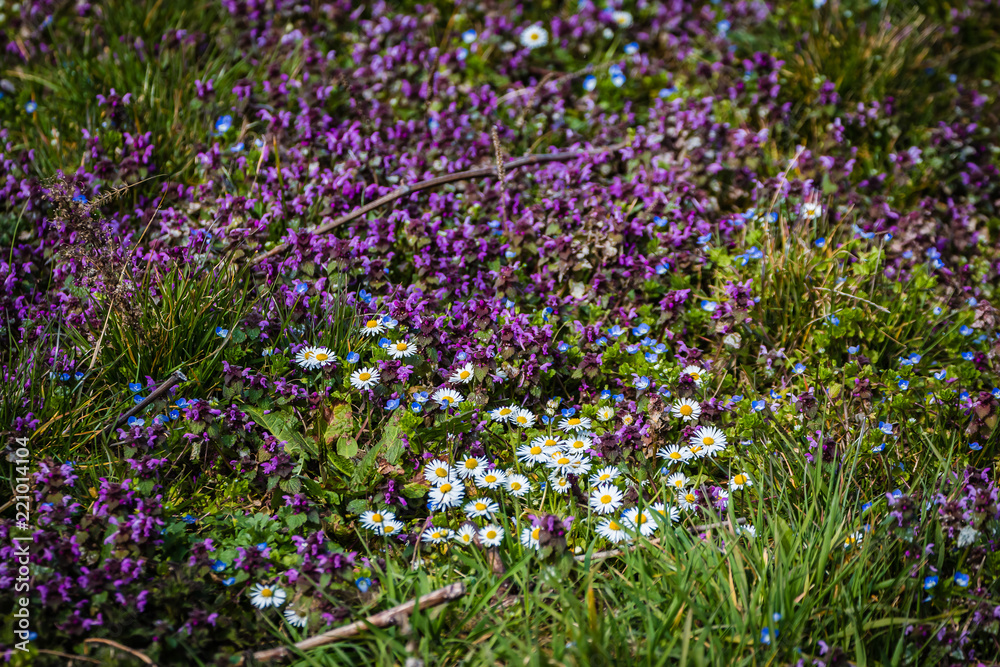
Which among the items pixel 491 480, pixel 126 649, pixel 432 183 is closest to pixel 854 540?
pixel 491 480

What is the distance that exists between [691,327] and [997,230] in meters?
2.25

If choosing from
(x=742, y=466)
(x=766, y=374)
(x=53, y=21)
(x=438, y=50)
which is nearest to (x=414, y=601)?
(x=742, y=466)

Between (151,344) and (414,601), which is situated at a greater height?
(151,344)

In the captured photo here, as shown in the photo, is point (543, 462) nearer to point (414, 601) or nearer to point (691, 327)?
point (414, 601)

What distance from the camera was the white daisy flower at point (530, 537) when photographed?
267 cm

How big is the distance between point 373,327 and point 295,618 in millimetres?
1261

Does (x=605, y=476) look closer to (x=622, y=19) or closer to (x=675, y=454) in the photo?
(x=675, y=454)

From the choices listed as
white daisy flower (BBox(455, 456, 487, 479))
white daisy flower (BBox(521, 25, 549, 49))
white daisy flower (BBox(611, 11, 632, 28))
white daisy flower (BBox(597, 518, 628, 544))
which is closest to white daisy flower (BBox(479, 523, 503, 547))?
white daisy flower (BBox(455, 456, 487, 479))

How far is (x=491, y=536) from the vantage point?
2.74 meters

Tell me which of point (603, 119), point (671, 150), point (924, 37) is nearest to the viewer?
point (671, 150)

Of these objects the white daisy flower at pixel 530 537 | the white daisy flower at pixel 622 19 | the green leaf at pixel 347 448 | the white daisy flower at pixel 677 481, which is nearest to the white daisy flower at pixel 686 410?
the white daisy flower at pixel 677 481

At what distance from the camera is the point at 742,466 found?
3102 mm

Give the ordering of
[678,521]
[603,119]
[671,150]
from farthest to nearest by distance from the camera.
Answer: [603,119] → [671,150] → [678,521]

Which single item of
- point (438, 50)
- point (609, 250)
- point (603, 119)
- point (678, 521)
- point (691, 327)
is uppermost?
point (438, 50)
